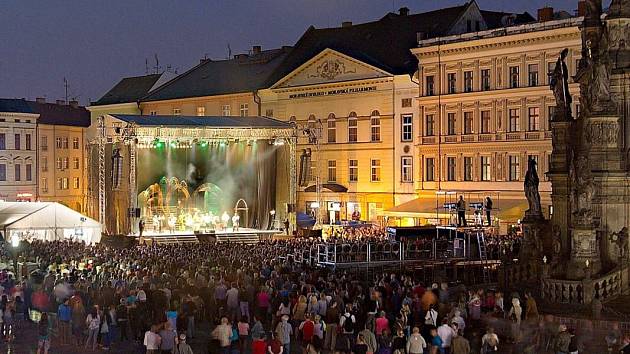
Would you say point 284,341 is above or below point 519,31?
below

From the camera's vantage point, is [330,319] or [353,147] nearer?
[330,319]

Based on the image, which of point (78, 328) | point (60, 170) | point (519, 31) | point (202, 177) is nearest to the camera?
point (78, 328)

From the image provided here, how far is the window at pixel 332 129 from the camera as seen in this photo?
68.0m

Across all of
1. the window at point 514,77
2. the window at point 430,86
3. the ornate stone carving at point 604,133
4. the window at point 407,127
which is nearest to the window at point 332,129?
the window at point 407,127

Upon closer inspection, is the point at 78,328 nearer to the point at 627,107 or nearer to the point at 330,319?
the point at 330,319

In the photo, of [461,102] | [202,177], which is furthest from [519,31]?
[202,177]

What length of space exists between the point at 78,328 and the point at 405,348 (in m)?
8.89

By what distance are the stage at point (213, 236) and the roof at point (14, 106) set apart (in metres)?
31.6

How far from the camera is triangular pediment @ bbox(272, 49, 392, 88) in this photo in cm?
6519

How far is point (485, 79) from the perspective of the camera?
58188 mm

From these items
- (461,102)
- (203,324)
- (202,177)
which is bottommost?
(203,324)

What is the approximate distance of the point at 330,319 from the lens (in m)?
23.2

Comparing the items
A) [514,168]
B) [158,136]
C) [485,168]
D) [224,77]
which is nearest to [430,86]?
Answer: [485,168]

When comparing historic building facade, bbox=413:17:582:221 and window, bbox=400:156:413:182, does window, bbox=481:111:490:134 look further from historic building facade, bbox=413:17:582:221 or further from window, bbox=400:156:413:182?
window, bbox=400:156:413:182
